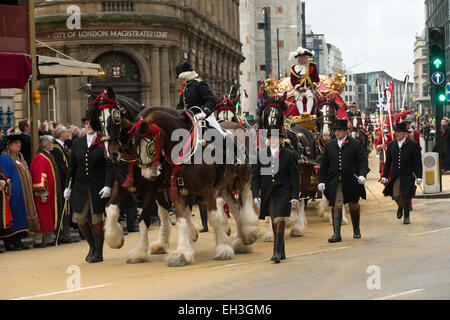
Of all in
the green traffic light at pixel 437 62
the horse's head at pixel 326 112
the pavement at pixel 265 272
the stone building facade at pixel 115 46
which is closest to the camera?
the pavement at pixel 265 272

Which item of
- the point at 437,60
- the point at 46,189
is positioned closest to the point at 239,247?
the point at 46,189

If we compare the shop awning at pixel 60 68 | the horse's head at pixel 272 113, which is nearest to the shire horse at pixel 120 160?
the horse's head at pixel 272 113

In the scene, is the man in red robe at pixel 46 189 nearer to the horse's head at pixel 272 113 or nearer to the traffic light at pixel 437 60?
the horse's head at pixel 272 113

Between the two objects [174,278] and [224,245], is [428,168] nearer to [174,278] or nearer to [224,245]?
[224,245]

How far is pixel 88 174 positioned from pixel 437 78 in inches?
443

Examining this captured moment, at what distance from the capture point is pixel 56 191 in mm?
14055

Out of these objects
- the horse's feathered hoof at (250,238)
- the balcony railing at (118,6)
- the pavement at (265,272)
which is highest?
the balcony railing at (118,6)

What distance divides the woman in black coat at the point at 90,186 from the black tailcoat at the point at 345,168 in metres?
3.87

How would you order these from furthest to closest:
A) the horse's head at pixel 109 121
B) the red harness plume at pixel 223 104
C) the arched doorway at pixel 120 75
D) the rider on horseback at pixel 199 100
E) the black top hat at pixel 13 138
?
the arched doorway at pixel 120 75 < the red harness plume at pixel 223 104 < the black top hat at pixel 13 138 < the rider on horseback at pixel 199 100 < the horse's head at pixel 109 121

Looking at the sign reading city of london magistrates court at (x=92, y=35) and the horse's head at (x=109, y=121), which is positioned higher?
the sign reading city of london magistrates court at (x=92, y=35)

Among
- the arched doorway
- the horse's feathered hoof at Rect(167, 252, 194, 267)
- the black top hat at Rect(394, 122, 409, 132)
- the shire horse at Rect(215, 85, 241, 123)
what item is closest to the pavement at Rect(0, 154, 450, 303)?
the horse's feathered hoof at Rect(167, 252, 194, 267)

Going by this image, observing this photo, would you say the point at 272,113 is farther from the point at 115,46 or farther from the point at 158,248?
the point at 115,46

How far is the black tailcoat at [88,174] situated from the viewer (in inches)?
451
